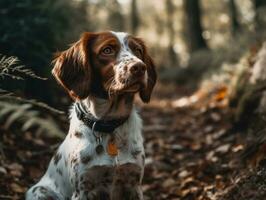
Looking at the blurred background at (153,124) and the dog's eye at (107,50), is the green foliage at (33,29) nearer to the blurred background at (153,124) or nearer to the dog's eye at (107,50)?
the blurred background at (153,124)

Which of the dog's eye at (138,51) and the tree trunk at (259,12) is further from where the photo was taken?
the tree trunk at (259,12)

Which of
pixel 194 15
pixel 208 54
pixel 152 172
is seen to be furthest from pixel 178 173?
pixel 194 15

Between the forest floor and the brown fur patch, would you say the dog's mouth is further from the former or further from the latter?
the forest floor

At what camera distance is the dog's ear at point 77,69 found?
15.5 ft

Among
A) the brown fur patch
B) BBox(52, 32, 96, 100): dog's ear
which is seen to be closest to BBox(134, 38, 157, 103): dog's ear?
BBox(52, 32, 96, 100): dog's ear

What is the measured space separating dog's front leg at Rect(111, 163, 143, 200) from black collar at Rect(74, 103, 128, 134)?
0.38 metres

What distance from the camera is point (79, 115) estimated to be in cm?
481

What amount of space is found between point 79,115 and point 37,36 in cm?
340

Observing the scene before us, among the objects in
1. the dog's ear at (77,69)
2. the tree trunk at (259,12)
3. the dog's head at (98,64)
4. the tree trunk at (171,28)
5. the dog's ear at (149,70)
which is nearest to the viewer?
the dog's head at (98,64)

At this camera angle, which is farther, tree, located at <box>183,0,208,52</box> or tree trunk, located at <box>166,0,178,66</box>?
tree trunk, located at <box>166,0,178,66</box>

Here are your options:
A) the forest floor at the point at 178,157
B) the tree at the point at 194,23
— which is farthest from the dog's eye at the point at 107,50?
the tree at the point at 194,23

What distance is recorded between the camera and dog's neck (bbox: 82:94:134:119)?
4.79m

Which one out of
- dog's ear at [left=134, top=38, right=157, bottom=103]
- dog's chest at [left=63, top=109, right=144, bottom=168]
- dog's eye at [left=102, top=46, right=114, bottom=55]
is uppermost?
dog's eye at [left=102, top=46, right=114, bottom=55]

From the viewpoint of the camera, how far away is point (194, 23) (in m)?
20.0
